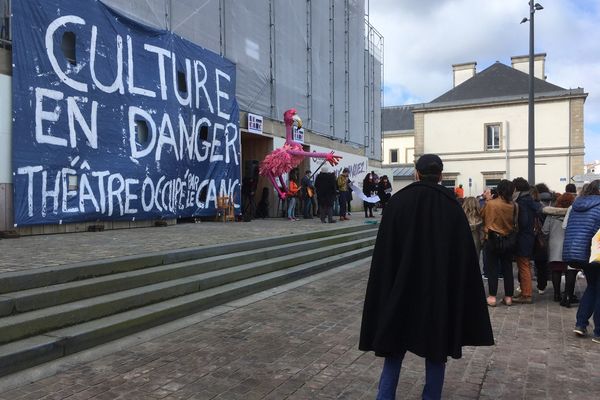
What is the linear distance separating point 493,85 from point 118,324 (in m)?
49.7

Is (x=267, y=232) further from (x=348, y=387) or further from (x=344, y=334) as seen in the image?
(x=348, y=387)

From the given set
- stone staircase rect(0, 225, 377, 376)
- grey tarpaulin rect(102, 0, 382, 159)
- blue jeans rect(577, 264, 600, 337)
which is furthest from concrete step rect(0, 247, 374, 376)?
grey tarpaulin rect(102, 0, 382, 159)

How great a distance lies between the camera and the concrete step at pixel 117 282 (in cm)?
465

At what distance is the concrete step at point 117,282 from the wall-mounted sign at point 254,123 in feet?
25.5

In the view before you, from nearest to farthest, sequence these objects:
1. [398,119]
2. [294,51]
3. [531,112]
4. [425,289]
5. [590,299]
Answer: [425,289] → [590,299] → [531,112] → [294,51] → [398,119]

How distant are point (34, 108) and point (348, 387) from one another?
7893 mm

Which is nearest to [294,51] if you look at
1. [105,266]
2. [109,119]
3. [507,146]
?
[109,119]

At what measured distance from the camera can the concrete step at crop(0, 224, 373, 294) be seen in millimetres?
4902

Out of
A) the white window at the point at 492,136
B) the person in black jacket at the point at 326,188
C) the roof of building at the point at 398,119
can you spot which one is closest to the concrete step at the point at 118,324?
the person in black jacket at the point at 326,188

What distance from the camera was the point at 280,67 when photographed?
18.4 meters

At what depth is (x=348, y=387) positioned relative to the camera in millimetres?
3896

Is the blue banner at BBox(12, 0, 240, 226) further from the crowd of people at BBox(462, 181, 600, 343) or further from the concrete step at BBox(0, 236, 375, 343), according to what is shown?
the crowd of people at BBox(462, 181, 600, 343)

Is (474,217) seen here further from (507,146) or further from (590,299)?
(507,146)

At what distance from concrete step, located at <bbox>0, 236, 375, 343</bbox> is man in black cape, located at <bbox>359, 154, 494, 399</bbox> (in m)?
3.08
